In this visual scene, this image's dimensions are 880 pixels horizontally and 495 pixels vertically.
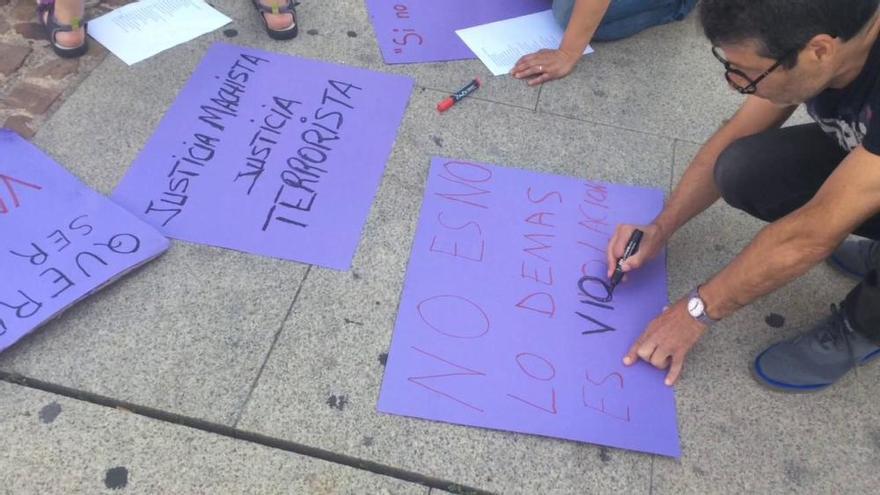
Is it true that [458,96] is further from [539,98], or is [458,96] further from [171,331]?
[171,331]

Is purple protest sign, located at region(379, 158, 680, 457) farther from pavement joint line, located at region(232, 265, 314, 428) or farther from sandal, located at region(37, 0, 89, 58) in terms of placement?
sandal, located at region(37, 0, 89, 58)

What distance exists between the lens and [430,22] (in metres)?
2.50

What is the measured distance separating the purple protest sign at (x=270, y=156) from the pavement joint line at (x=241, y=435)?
46 cm

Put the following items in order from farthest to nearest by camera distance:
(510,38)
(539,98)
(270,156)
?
(510,38) < (539,98) < (270,156)

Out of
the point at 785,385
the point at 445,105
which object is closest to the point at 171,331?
the point at 445,105

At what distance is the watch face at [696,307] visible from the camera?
4.91 ft

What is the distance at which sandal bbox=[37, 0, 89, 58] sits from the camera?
222 cm

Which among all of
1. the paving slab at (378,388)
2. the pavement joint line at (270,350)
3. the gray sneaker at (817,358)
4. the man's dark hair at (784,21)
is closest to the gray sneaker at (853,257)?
the gray sneaker at (817,358)

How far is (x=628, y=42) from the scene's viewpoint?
2549 millimetres

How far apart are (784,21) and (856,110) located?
374 millimetres

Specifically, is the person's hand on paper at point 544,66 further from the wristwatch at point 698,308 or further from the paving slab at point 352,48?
the wristwatch at point 698,308

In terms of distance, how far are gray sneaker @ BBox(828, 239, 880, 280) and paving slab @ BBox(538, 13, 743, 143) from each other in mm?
552

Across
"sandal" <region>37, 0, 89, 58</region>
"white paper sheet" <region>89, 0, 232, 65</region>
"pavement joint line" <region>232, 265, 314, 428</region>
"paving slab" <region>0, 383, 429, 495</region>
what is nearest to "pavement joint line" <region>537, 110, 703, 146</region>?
"pavement joint line" <region>232, 265, 314, 428</region>

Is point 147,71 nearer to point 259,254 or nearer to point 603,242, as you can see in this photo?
point 259,254
